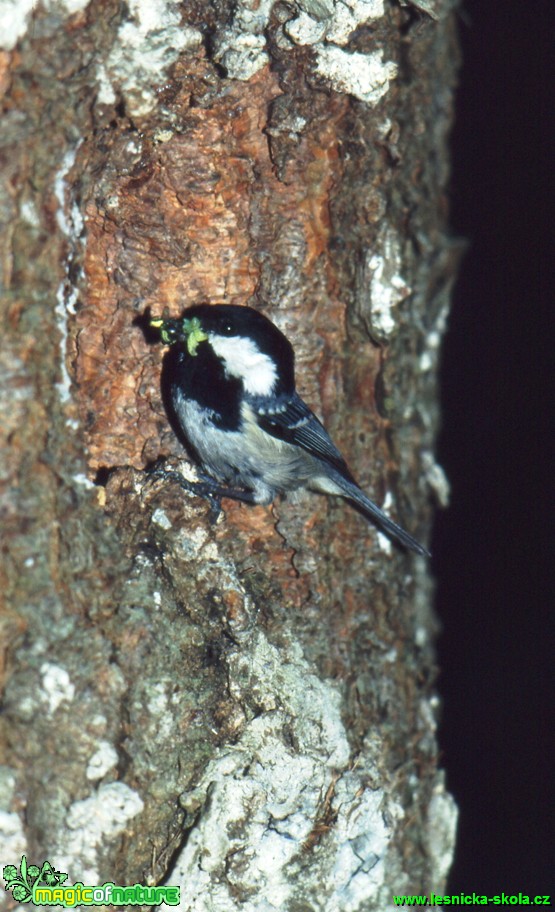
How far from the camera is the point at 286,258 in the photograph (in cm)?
238

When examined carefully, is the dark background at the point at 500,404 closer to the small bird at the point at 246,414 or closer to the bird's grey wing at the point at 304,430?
the small bird at the point at 246,414

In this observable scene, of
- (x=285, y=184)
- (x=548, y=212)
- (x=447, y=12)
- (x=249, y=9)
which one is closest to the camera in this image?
(x=249, y=9)

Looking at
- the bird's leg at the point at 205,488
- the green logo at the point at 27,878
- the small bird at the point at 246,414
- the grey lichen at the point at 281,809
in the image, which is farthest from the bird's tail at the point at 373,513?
the green logo at the point at 27,878

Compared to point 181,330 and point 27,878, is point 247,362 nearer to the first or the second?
point 181,330

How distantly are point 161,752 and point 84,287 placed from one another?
1.16m

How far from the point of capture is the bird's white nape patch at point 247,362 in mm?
2412

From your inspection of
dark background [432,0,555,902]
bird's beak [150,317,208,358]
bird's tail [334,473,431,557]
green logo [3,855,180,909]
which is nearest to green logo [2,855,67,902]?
green logo [3,855,180,909]

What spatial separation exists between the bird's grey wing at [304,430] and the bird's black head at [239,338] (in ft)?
0.19

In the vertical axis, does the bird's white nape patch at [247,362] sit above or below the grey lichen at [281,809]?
above

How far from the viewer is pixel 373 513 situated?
8.51 feet

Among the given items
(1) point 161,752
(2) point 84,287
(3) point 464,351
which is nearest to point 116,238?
(2) point 84,287

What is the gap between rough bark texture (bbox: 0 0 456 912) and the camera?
2.18 m

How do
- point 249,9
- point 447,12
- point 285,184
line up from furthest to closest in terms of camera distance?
point 447,12 < point 285,184 < point 249,9

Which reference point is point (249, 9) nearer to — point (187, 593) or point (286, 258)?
point (286, 258)
